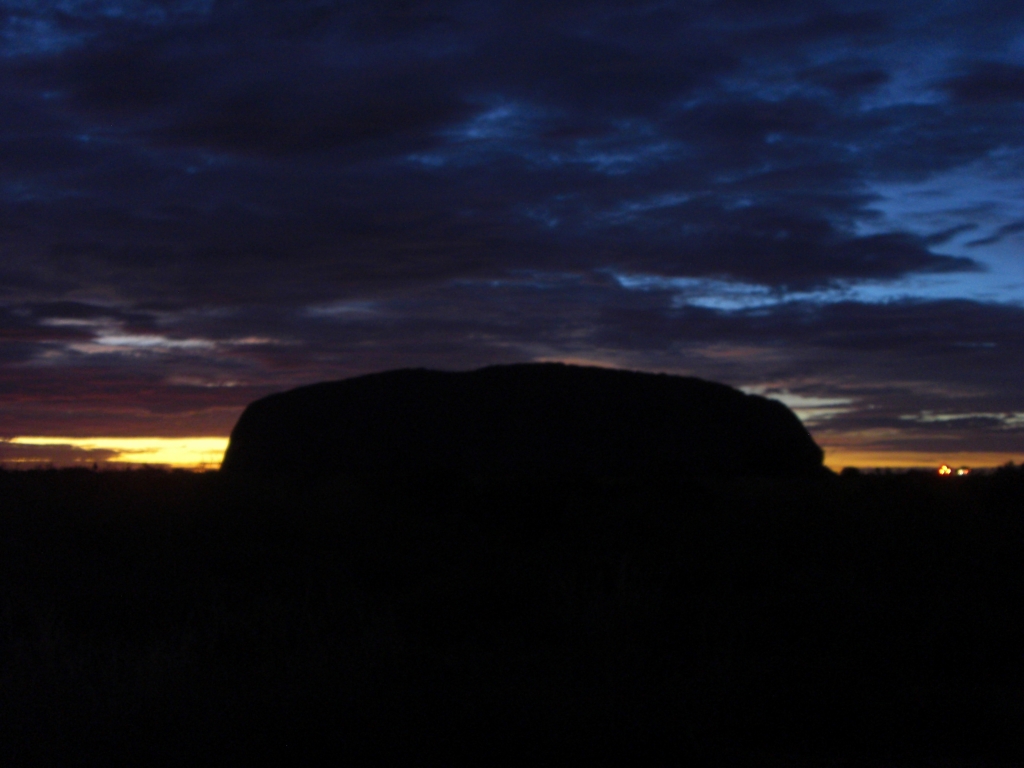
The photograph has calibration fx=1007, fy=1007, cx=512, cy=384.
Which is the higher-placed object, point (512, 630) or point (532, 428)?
point (532, 428)

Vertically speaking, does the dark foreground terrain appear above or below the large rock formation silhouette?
below

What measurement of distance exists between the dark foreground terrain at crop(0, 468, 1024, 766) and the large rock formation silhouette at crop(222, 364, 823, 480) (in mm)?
6432

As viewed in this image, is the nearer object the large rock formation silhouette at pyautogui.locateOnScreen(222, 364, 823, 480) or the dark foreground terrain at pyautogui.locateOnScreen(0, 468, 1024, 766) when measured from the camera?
the dark foreground terrain at pyautogui.locateOnScreen(0, 468, 1024, 766)

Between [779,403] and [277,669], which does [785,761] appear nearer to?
[277,669]

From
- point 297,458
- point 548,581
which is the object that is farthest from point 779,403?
point 548,581

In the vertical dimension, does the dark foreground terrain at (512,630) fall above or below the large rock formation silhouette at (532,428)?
below

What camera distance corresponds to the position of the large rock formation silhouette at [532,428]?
2252cm

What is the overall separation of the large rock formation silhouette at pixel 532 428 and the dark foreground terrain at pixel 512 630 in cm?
643

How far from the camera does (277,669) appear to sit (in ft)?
21.1

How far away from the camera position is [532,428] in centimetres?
2309

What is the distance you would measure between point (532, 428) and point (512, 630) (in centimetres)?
1454

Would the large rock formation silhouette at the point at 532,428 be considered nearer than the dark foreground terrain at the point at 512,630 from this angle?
No

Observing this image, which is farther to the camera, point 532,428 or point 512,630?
point 532,428

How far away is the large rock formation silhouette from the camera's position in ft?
73.9
